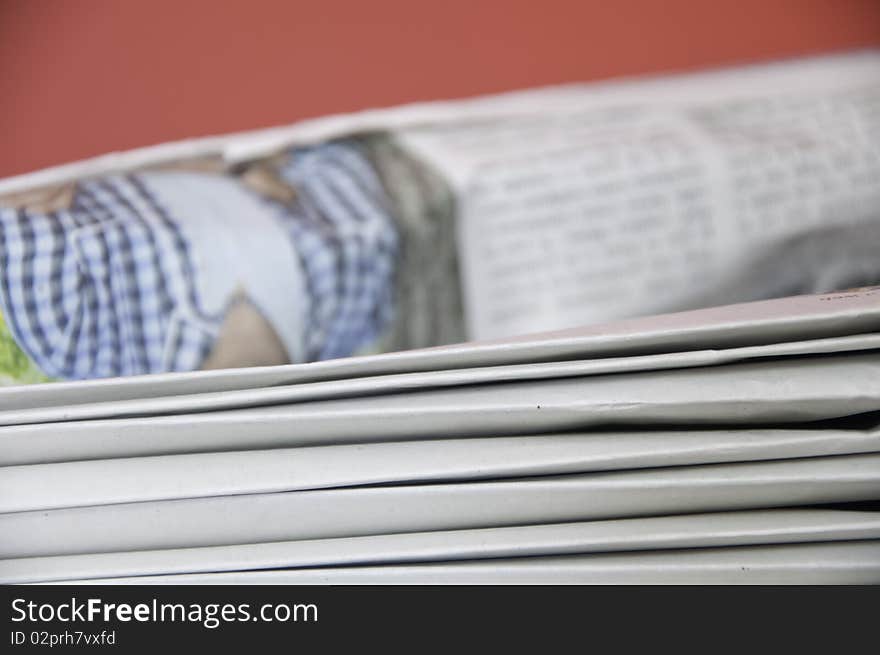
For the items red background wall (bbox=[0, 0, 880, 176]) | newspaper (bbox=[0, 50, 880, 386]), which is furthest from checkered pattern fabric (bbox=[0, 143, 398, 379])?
red background wall (bbox=[0, 0, 880, 176])

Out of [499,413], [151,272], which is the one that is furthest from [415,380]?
[151,272]

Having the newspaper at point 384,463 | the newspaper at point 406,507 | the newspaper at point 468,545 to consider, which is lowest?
the newspaper at point 468,545

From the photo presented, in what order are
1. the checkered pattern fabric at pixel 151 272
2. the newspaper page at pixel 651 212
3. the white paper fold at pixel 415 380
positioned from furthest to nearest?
the newspaper page at pixel 651 212 < the checkered pattern fabric at pixel 151 272 < the white paper fold at pixel 415 380

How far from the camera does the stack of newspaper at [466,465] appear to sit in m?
0.22

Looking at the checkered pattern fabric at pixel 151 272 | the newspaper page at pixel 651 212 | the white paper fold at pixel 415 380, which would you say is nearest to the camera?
the white paper fold at pixel 415 380

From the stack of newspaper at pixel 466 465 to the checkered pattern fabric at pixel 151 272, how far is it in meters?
0.13

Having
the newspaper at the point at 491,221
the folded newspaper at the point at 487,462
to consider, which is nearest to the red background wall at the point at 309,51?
the newspaper at the point at 491,221

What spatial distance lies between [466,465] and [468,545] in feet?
0.07

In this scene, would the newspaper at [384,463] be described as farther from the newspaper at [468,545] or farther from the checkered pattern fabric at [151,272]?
the checkered pattern fabric at [151,272]

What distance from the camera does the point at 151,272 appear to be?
1.22 ft

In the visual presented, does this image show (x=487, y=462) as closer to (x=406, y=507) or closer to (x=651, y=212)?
(x=406, y=507)

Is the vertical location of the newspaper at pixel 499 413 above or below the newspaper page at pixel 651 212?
below

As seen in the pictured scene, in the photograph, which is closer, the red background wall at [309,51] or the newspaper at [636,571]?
the newspaper at [636,571]
